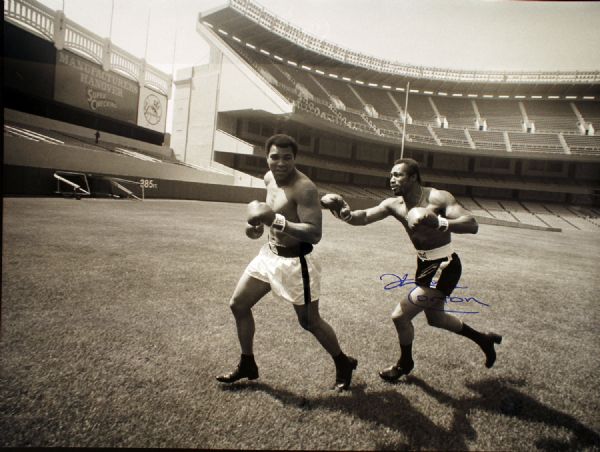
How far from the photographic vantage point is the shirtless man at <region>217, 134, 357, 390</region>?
238 cm

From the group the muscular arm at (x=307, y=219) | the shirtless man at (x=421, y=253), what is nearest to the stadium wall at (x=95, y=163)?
the muscular arm at (x=307, y=219)

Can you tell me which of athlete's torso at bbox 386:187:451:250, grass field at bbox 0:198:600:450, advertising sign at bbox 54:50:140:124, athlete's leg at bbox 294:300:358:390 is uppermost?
advertising sign at bbox 54:50:140:124

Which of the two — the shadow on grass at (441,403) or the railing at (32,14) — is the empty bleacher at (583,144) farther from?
the railing at (32,14)

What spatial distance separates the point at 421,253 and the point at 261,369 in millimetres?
1681

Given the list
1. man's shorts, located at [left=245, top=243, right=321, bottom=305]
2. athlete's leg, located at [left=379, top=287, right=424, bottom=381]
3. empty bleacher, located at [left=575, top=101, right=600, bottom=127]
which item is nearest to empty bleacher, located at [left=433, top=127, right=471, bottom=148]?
empty bleacher, located at [left=575, top=101, right=600, bottom=127]

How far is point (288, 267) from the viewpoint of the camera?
8.11 feet

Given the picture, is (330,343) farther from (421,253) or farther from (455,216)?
(455,216)

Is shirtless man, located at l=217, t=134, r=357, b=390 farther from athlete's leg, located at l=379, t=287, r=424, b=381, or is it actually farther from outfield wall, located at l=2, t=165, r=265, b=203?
outfield wall, located at l=2, t=165, r=265, b=203

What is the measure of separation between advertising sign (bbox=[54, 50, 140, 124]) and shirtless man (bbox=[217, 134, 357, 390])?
1.46 m

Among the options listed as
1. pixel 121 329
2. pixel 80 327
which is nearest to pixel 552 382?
pixel 121 329

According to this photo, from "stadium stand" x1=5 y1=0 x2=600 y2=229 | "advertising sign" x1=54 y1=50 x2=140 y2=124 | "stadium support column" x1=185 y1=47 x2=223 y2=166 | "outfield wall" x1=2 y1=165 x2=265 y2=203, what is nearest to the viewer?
"advertising sign" x1=54 y1=50 x2=140 y2=124

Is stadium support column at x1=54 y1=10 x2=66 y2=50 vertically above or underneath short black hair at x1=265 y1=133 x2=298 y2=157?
above

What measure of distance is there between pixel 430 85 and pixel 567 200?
24418 millimetres

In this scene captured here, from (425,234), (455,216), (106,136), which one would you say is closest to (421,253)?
(425,234)
